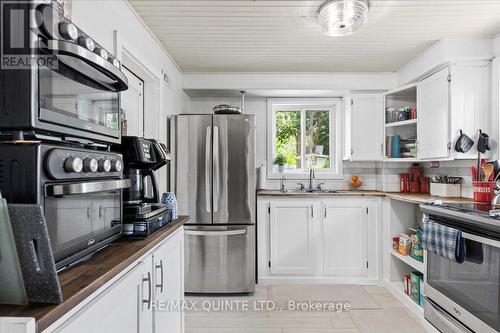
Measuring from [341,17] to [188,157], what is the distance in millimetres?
1828

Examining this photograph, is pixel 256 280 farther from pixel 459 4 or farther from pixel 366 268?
pixel 459 4

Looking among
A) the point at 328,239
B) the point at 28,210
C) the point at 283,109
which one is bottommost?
the point at 328,239

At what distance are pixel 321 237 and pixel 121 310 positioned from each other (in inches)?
103

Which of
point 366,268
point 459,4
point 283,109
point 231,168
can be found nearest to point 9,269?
point 231,168

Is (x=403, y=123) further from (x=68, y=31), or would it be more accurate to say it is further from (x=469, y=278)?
(x=68, y=31)

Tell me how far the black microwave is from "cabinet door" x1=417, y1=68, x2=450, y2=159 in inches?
107

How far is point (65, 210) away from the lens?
869 mm

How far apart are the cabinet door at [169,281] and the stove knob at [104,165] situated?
461 millimetres

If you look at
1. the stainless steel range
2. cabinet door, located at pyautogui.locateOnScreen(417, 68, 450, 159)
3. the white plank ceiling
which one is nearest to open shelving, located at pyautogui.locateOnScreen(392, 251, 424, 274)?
the stainless steel range

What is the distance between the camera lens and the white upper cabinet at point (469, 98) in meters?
2.56

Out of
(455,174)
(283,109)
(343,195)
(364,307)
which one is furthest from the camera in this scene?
(283,109)

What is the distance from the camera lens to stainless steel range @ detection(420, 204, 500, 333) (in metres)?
1.59

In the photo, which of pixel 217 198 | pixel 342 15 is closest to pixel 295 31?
pixel 342 15

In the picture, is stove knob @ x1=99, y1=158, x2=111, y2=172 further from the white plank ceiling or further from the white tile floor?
the white tile floor
